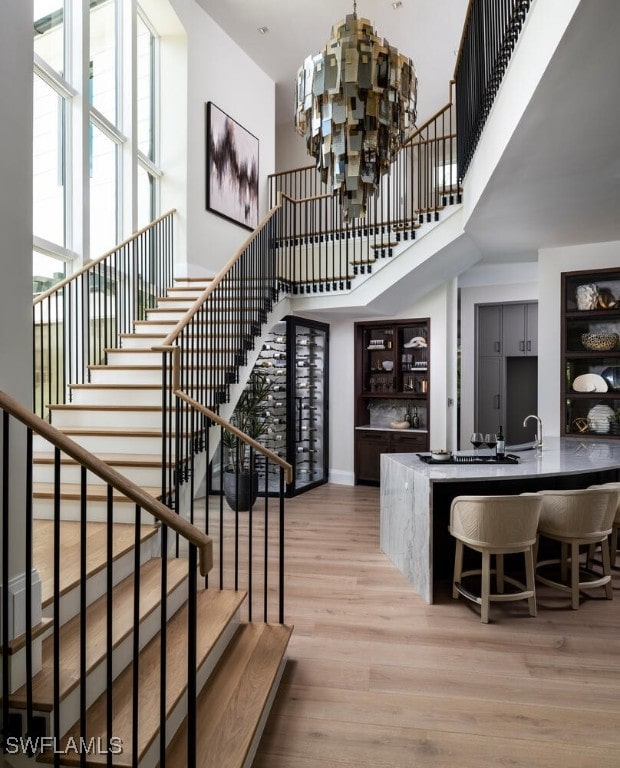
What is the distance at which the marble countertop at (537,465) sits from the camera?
12.5ft

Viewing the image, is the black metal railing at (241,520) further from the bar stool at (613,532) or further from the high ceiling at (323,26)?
the high ceiling at (323,26)

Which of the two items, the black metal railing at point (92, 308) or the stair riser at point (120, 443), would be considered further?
the black metal railing at point (92, 308)

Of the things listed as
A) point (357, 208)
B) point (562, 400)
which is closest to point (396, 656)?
point (357, 208)

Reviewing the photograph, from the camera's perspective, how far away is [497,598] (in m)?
3.49

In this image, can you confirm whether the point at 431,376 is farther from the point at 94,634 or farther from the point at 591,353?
the point at 94,634

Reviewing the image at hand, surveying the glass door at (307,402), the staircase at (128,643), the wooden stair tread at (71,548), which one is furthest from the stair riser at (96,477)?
the glass door at (307,402)

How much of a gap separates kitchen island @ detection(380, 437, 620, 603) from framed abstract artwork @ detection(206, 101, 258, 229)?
15.6 ft

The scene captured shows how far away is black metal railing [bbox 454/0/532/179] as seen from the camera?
10.9ft

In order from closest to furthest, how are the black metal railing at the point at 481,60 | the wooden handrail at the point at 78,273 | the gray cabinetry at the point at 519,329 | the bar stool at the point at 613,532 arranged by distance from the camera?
1. the black metal railing at the point at 481,60
2. the bar stool at the point at 613,532
3. the wooden handrail at the point at 78,273
4. the gray cabinetry at the point at 519,329

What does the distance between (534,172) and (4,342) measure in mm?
3589

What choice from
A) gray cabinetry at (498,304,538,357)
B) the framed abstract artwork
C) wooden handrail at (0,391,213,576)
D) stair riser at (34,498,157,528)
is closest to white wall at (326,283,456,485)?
gray cabinetry at (498,304,538,357)

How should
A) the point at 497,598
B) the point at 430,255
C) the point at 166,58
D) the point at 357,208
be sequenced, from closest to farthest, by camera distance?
the point at 357,208 < the point at 497,598 < the point at 430,255 < the point at 166,58

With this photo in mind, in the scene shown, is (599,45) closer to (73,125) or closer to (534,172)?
(534,172)

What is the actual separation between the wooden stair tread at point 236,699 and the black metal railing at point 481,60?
12.2ft
